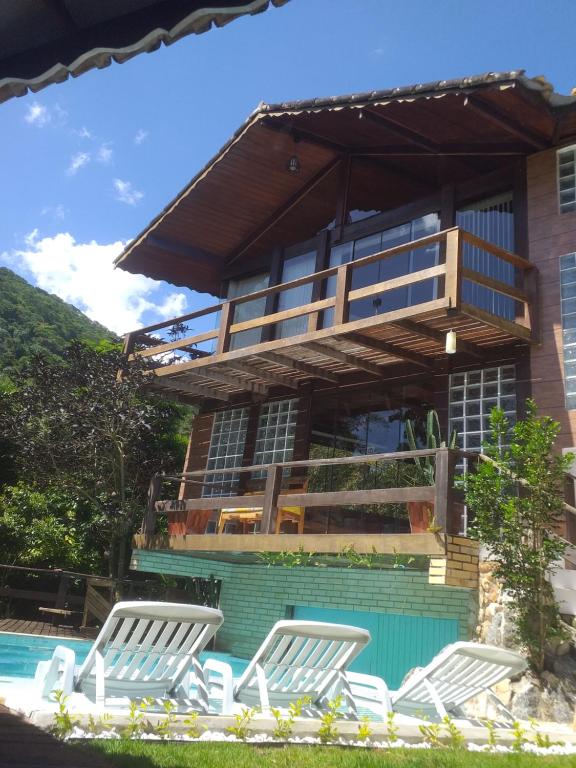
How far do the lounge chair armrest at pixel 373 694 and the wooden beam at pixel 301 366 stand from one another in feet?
19.7

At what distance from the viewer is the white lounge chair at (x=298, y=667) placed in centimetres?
559

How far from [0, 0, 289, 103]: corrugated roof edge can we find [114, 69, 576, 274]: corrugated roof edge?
28.6ft

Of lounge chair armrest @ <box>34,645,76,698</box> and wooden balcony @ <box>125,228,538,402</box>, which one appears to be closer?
lounge chair armrest @ <box>34,645,76,698</box>

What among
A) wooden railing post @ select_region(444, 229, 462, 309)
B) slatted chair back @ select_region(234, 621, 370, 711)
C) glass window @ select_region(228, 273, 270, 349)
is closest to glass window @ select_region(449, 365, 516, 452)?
wooden railing post @ select_region(444, 229, 462, 309)

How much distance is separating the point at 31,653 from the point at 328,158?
1045cm

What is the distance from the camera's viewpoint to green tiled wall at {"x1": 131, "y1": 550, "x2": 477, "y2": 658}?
973 centimetres

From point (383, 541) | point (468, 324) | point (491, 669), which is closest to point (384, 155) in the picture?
point (468, 324)

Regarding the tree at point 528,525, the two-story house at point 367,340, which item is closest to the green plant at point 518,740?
the tree at point 528,525

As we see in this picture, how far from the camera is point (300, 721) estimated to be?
496 centimetres

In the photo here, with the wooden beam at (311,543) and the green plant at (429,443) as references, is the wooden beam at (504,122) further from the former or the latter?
the wooden beam at (311,543)

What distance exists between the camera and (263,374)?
13.1m

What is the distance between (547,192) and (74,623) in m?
13.1

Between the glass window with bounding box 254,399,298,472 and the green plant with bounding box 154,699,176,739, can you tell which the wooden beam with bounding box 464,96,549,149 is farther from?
the green plant with bounding box 154,699,176,739

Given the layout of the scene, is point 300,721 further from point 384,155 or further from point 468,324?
point 384,155
